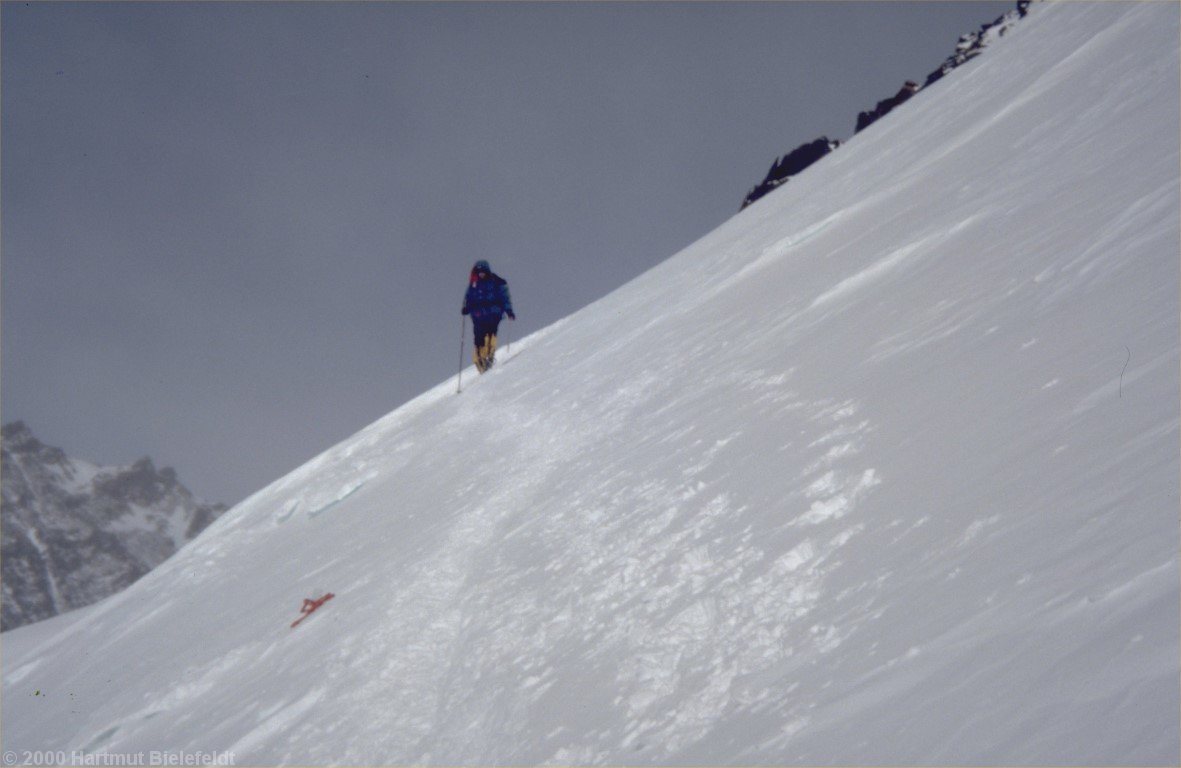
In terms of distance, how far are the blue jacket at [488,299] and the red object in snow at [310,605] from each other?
7280 millimetres

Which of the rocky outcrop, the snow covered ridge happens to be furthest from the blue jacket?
the rocky outcrop

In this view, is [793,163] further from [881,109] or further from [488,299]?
[488,299]

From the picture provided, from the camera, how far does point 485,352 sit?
1220cm

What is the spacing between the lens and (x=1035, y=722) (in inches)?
58.6

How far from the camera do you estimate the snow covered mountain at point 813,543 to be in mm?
1779

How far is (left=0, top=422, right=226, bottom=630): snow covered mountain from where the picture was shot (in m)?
169

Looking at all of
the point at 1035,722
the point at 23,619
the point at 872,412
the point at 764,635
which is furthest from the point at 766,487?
the point at 23,619

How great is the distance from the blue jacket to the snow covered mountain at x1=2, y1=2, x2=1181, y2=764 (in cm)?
453

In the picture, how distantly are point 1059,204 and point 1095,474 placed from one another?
9.73 feet

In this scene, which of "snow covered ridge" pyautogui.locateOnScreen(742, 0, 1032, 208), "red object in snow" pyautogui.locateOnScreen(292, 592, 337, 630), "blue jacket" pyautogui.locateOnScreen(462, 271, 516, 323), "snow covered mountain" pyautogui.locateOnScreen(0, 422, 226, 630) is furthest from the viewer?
"snow covered mountain" pyautogui.locateOnScreen(0, 422, 226, 630)

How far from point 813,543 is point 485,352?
32.7 feet

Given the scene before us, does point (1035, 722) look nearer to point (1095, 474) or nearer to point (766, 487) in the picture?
point (1095, 474)

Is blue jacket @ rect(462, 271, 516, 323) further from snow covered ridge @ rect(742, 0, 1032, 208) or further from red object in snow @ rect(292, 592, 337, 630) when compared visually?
snow covered ridge @ rect(742, 0, 1032, 208)

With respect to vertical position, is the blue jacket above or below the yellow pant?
above
